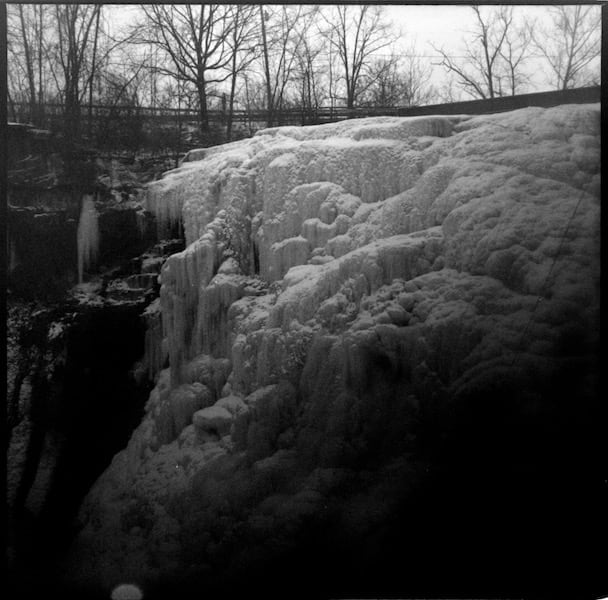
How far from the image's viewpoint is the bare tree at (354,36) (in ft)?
8.72

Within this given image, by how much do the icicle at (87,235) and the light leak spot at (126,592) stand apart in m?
1.63

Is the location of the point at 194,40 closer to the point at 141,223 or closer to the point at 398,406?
the point at 141,223

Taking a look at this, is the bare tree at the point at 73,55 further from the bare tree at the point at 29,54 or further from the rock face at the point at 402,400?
the rock face at the point at 402,400

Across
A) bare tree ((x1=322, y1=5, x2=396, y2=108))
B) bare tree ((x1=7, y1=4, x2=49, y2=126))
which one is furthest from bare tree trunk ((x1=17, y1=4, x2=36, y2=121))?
bare tree ((x1=322, y1=5, x2=396, y2=108))

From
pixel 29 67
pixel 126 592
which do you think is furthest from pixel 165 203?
pixel 126 592

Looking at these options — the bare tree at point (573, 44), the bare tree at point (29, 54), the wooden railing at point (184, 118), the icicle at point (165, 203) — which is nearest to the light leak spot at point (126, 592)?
the icicle at point (165, 203)

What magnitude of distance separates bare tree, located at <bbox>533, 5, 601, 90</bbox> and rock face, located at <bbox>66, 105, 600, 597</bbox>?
187mm

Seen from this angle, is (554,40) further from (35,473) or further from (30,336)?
(35,473)

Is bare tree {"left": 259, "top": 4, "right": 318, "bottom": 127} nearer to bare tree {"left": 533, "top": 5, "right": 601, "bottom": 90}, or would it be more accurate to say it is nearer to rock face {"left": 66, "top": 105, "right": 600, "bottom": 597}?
rock face {"left": 66, "top": 105, "right": 600, "bottom": 597}

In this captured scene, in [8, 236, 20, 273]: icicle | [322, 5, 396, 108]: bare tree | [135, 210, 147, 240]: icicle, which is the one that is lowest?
[8, 236, 20, 273]: icicle

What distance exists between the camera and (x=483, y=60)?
8.82 ft

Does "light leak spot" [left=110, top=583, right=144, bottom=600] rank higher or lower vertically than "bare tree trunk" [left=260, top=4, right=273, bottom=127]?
lower

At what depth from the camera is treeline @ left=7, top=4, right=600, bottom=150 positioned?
261 cm

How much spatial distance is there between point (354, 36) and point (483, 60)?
0.72m
